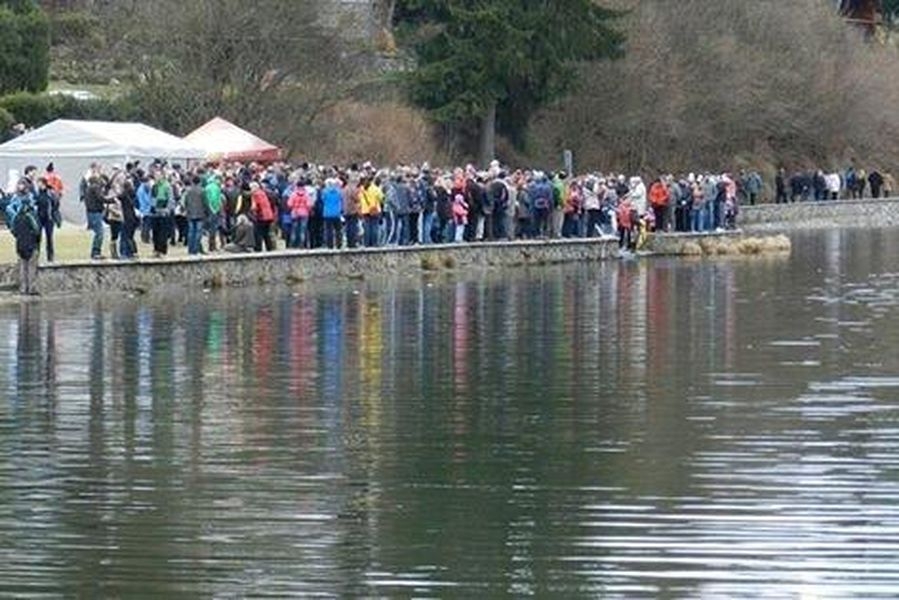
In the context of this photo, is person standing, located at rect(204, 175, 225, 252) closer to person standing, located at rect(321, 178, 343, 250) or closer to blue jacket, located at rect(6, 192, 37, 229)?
person standing, located at rect(321, 178, 343, 250)

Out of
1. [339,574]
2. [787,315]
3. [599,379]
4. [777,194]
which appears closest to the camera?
[339,574]

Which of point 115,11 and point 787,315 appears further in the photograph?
point 115,11

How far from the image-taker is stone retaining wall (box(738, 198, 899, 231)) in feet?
267

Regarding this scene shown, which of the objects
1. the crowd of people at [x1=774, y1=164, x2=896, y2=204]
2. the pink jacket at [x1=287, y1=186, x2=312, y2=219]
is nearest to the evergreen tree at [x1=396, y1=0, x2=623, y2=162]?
the crowd of people at [x1=774, y1=164, x2=896, y2=204]

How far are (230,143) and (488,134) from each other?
21.1 m

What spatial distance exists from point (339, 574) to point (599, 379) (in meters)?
11.8

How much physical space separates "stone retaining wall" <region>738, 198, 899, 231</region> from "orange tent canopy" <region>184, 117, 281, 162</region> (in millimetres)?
21698

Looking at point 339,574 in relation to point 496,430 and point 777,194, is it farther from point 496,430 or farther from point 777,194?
point 777,194

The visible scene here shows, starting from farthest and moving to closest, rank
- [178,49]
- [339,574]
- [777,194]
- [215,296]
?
[777,194]
[178,49]
[215,296]
[339,574]

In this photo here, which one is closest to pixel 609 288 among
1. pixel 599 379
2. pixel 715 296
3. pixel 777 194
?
pixel 715 296

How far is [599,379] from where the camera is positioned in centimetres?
2700

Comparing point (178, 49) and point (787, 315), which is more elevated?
point (178, 49)

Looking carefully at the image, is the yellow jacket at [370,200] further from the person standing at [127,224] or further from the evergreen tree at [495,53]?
the evergreen tree at [495,53]

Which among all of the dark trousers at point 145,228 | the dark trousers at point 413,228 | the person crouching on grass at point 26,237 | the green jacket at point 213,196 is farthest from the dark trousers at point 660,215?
the person crouching on grass at point 26,237
